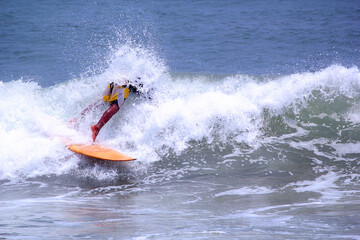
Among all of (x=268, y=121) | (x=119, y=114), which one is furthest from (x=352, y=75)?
(x=119, y=114)

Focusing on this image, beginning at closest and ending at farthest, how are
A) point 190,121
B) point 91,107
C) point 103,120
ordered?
point 103,120 < point 91,107 < point 190,121

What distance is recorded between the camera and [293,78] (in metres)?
8.55

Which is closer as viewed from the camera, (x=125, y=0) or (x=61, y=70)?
(x=61, y=70)

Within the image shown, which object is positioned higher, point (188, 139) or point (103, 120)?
point (103, 120)

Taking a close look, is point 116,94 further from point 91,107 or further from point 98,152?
point 98,152

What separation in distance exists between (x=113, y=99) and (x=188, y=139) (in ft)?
4.48

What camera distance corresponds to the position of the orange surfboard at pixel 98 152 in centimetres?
612

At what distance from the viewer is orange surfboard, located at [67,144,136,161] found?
612 cm

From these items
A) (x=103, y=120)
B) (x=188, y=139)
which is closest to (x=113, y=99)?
(x=103, y=120)

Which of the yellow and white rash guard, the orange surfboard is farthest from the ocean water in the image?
the yellow and white rash guard

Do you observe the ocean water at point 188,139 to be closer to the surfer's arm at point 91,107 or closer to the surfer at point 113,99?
the surfer's arm at point 91,107

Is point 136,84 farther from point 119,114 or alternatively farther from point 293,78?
point 293,78

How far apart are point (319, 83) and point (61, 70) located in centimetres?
684

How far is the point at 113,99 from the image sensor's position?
23.1ft
